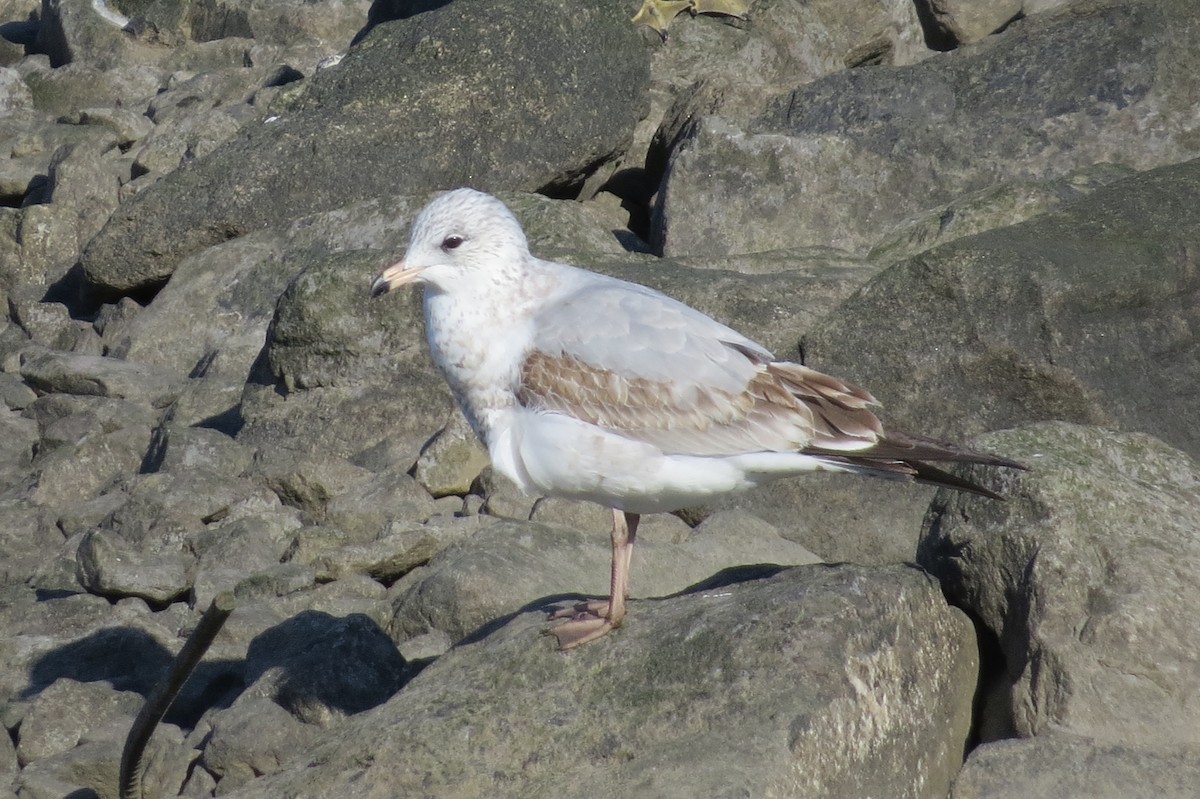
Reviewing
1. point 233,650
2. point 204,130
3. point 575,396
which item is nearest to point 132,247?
point 204,130

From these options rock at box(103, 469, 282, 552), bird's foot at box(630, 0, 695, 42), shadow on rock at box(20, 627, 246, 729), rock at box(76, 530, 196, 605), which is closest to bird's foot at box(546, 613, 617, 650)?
shadow on rock at box(20, 627, 246, 729)

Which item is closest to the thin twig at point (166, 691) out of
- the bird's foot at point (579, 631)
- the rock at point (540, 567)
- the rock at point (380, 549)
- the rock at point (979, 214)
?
the bird's foot at point (579, 631)

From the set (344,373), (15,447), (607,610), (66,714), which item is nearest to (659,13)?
(344,373)

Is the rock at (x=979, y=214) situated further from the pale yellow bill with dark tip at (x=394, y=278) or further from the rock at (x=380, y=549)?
the pale yellow bill with dark tip at (x=394, y=278)

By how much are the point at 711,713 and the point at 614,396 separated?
1.21 metres

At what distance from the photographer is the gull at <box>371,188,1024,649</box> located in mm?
5113

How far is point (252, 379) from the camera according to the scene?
975 centimetres

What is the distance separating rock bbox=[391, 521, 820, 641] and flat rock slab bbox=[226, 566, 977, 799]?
1.09 meters

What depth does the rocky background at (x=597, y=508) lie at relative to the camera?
4668 millimetres

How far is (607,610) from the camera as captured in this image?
525 centimetres

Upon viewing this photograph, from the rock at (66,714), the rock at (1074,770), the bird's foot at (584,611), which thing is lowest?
the rock at (66,714)

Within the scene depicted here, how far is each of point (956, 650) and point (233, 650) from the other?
123 inches

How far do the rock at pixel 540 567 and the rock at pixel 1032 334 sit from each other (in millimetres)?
971

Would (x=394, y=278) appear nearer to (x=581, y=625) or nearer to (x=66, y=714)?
(x=581, y=625)
